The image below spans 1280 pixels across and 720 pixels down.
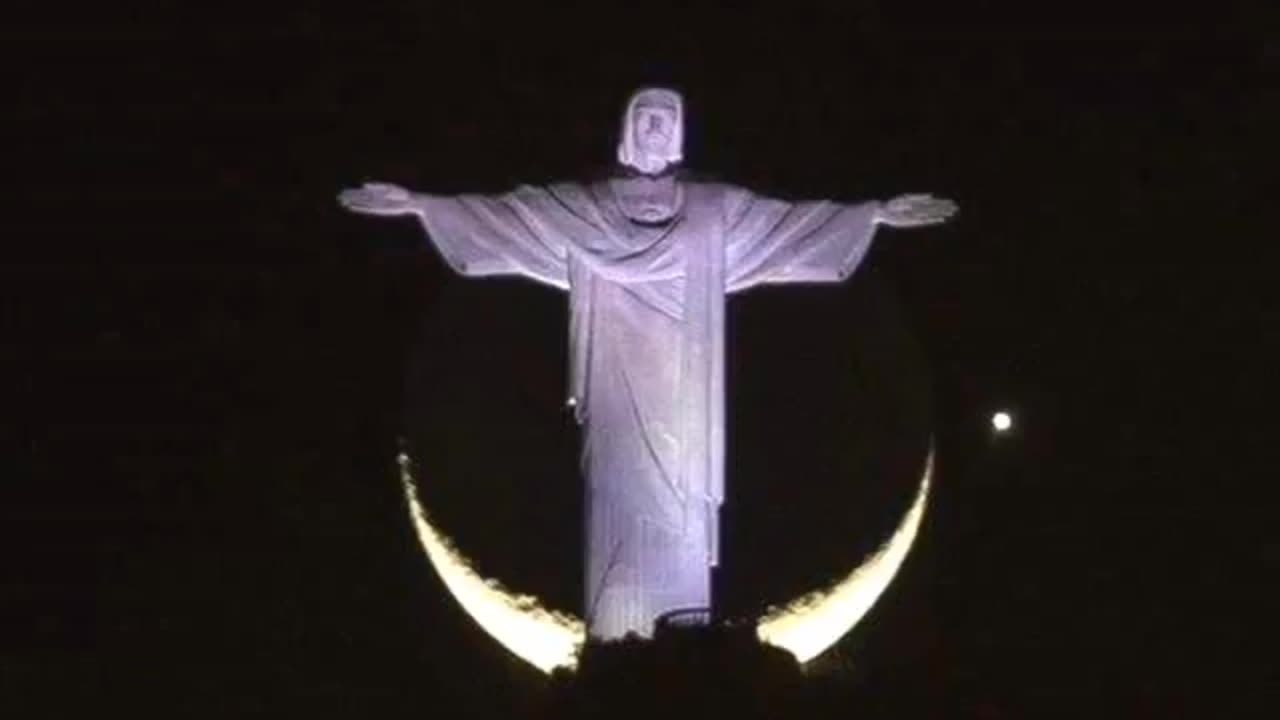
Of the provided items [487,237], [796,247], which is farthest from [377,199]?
[796,247]

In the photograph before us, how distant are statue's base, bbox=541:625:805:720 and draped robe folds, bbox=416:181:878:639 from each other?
0.63 metres

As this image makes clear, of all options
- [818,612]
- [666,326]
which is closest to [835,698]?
[818,612]

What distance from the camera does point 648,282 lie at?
85.3 ft

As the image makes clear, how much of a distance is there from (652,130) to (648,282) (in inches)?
34.4

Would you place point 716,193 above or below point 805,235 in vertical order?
above

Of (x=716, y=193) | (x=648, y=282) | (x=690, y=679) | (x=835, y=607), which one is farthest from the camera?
(x=716, y=193)

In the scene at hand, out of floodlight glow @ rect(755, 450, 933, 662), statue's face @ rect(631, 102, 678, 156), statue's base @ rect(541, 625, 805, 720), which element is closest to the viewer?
statue's base @ rect(541, 625, 805, 720)

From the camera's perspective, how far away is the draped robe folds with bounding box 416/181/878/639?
83.7ft

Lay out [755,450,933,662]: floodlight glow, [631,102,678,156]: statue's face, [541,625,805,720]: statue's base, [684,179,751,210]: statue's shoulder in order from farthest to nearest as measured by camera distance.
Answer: [684,179,751,210]: statue's shoulder
[631,102,678,156]: statue's face
[755,450,933,662]: floodlight glow
[541,625,805,720]: statue's base

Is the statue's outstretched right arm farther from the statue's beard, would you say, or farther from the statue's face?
the statue's face

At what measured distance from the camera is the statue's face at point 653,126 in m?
26.0

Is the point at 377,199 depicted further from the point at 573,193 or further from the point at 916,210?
the point at 916,210

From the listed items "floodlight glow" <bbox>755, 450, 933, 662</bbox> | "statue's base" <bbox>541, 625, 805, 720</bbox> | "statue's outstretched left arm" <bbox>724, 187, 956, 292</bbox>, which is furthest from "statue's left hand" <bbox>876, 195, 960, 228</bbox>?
"statue's base" <bbox>541, 625, 805, 720</bbox>

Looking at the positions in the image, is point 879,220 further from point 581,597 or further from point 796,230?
point 581,597
